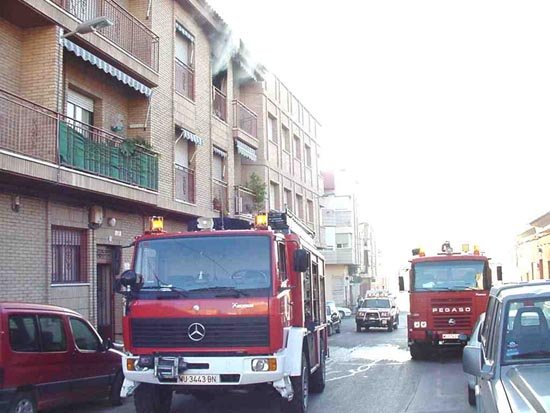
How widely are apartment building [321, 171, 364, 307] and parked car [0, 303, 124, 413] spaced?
44.9 meters

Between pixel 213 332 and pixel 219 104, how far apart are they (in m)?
16.7

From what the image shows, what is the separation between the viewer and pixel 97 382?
31.0 feet

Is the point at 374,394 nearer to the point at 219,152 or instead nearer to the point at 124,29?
the point at 124,29

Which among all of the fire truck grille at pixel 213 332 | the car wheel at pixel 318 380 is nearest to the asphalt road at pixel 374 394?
the car wheel at pixel 318 380

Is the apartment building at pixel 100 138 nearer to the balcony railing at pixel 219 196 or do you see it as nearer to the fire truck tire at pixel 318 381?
the balcony railing at pixel 219 196

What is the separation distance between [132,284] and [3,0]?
7.18m

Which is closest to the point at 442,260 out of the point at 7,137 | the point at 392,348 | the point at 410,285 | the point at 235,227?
the point at 410,285

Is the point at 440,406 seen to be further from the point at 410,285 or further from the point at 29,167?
the point at 29,167

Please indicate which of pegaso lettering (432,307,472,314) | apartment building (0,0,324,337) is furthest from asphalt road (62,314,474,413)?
apartment building (0,0,324,337)

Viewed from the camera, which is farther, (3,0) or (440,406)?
(3,0)

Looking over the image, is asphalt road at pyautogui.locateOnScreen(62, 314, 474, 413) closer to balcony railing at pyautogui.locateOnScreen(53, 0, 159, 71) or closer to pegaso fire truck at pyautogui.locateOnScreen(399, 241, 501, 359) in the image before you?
pegaso fire truck at pyautogui.locateOnScreen(399, 241, 501, 359)

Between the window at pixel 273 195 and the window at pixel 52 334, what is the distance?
65.6 feet

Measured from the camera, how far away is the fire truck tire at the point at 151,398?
26.6 ft

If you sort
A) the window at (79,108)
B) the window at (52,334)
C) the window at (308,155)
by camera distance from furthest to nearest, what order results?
the window at (308,155) < the window at (79,108) < the window at (52,334)
